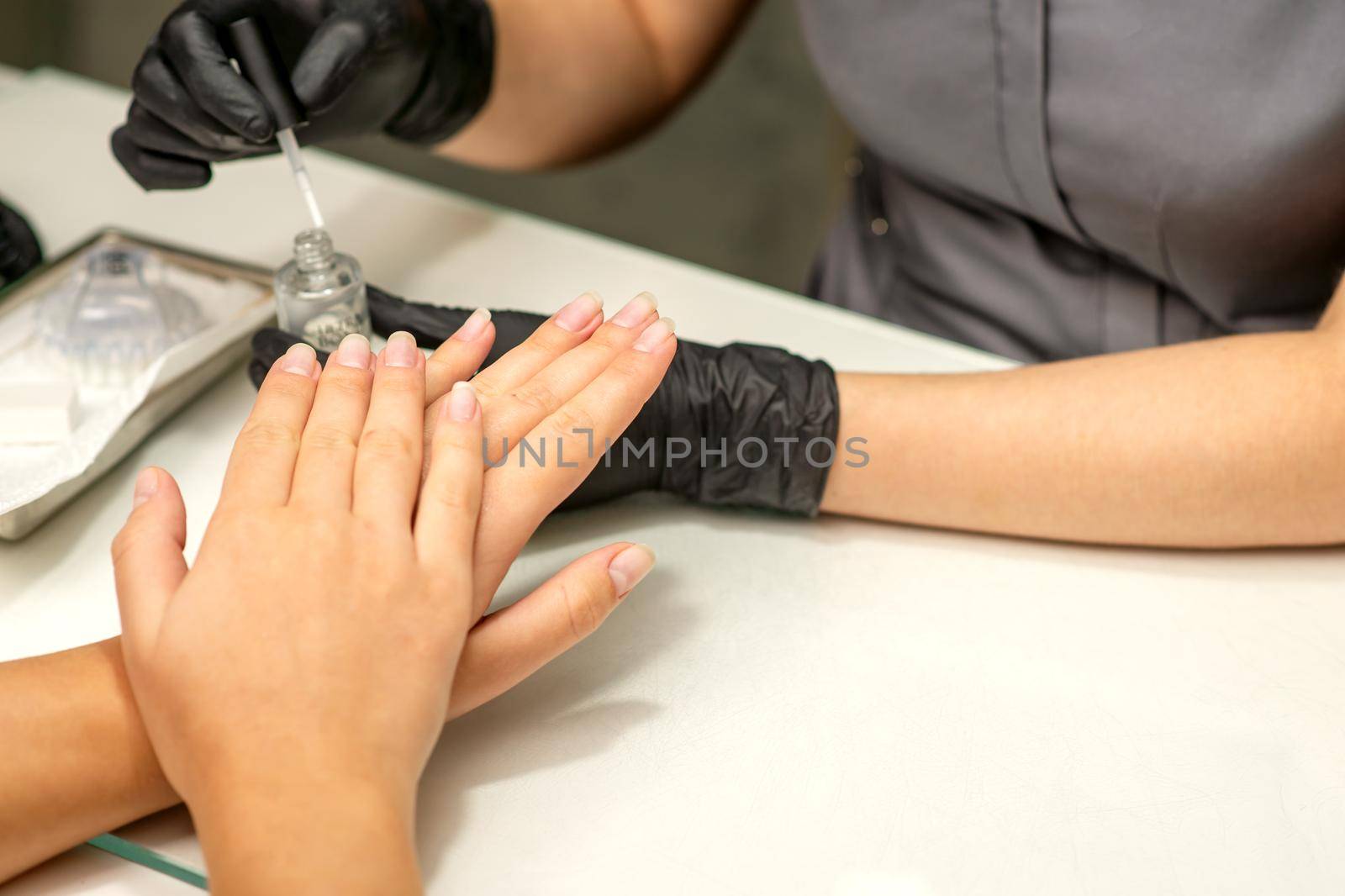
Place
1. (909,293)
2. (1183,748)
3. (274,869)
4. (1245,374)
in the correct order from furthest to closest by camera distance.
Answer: (909,293) → (1245,374) → (1183,748) → (274,869)

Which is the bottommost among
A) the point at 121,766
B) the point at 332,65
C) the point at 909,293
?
the point at 909,293

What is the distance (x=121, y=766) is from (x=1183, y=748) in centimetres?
51

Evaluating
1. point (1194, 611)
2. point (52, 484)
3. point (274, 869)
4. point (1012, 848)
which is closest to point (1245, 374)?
point (1194, 611)

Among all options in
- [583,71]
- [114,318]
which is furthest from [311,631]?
[583,71]

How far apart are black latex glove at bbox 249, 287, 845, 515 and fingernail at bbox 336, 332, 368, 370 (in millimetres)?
80

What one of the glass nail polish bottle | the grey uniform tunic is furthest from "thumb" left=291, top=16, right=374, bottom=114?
the grey uniform tunic

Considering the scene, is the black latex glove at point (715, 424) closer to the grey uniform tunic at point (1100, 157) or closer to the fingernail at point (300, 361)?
the fingernail at point (300, 361)

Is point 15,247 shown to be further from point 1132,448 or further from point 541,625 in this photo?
point 1132,448

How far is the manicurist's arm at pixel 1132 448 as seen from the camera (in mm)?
658

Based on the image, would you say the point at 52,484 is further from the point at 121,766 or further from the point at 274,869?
the point at 274,869

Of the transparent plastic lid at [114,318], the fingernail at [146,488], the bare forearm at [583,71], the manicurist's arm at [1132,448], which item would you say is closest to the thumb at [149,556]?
the fingernail at [146,488]

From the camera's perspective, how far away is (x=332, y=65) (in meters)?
0.73

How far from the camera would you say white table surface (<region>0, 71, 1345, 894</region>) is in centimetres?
50

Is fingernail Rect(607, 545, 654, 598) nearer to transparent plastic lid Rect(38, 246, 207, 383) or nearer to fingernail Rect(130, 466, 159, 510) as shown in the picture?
fingernail Rect(130, 466, 159, 510)
